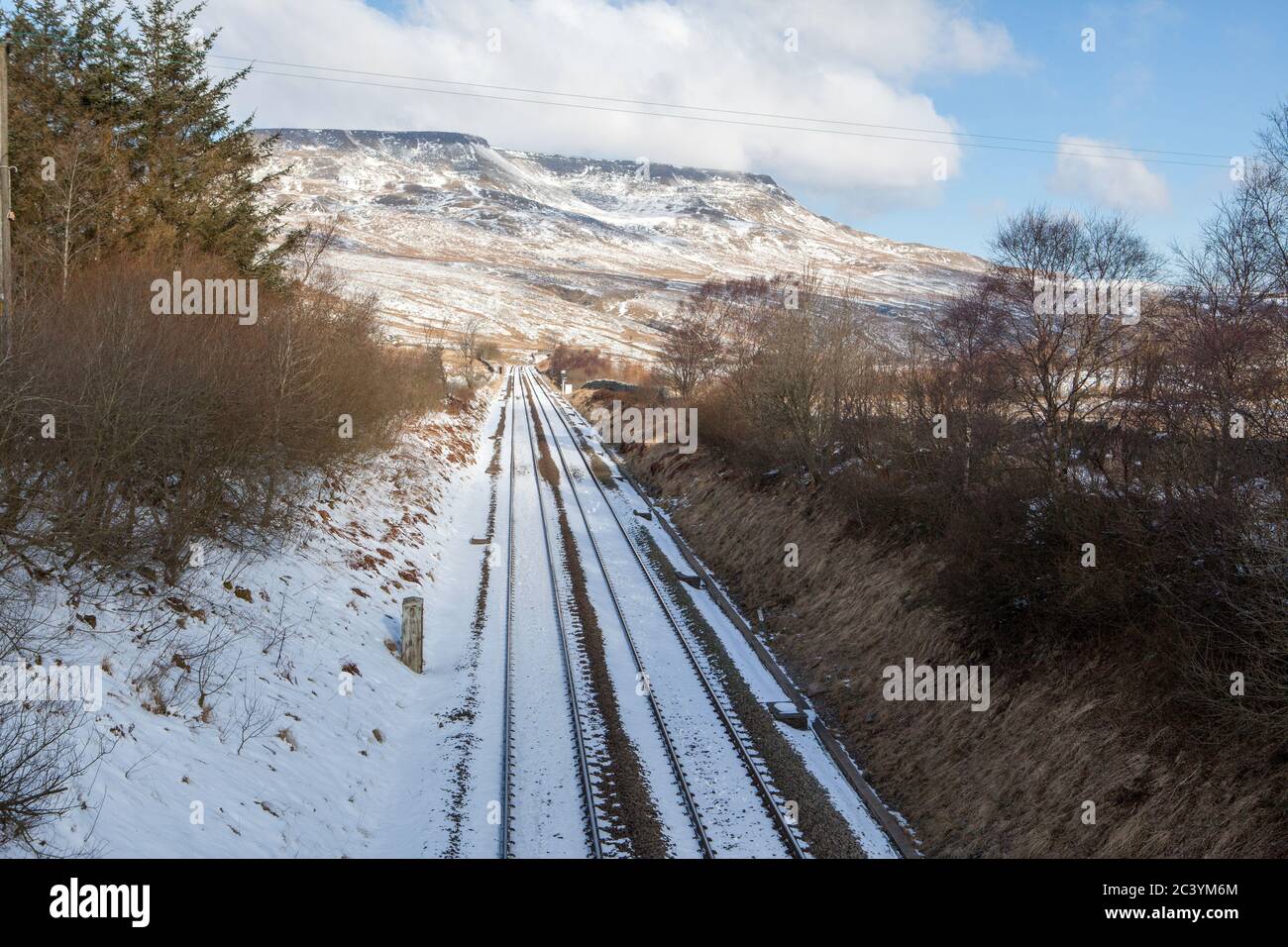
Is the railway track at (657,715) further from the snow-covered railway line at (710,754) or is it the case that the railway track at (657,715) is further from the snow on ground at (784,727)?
the snow on ground at (784,727)

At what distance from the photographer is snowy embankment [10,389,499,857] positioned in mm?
7699

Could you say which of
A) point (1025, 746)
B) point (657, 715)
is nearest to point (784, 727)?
point (657, 715)

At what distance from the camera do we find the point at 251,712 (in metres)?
10.1

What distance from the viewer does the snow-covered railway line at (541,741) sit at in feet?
30.5

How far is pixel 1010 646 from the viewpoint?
41.2ft

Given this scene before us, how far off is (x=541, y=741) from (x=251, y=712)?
3.97 m

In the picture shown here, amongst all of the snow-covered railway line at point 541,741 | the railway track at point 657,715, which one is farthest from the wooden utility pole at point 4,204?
the railway track at point 657,715

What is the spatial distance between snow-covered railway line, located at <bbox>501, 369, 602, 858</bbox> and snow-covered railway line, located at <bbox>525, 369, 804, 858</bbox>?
1.36 meters

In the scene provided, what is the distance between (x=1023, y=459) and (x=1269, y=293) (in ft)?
16.5

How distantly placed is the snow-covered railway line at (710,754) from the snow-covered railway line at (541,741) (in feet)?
4.47

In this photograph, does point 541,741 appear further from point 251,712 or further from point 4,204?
point 4,204

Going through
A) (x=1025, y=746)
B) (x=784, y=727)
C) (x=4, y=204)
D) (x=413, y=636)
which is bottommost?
(x=784, y=727)

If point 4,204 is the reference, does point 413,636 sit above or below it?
below

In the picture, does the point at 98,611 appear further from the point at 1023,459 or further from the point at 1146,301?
the point at 1146,301
